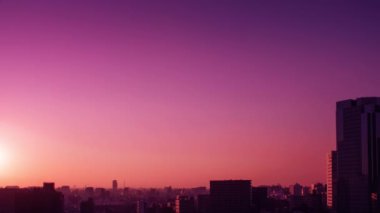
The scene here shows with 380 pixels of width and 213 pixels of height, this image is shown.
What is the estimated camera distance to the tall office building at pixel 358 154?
73.2 m

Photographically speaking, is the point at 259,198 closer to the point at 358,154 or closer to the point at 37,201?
the point at 358,154

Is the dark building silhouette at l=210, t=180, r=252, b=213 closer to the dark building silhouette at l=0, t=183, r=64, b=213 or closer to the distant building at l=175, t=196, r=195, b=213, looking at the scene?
the distant building at l=175, t=196, r=195, b=213

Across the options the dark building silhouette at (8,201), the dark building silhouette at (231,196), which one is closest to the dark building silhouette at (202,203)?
the dark building silhouette at (231,196)

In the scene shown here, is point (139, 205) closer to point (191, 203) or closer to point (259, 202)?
point (191, 203)

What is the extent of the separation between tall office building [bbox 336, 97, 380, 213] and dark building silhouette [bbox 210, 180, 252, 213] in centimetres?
2640

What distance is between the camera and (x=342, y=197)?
77.7 m

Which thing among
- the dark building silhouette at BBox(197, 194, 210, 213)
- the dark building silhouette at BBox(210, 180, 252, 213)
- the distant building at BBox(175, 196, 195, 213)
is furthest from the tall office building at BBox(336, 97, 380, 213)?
the distant building at BBox(175, 196, 195, 213)

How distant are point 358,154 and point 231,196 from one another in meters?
32.2

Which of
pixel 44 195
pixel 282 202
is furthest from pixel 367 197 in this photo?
pixel 282 202

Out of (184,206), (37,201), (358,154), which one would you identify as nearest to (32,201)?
(37,201)

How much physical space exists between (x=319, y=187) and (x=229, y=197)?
48.4 metres

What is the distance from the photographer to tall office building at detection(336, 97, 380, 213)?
7325 centimetres

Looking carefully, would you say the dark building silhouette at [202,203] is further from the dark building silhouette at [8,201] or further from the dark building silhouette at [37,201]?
the dark building silhouette at [8,201]

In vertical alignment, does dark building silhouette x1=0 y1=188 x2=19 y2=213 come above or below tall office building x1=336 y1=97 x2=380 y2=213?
below
